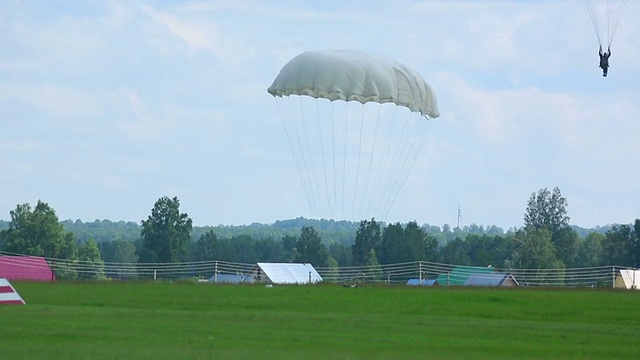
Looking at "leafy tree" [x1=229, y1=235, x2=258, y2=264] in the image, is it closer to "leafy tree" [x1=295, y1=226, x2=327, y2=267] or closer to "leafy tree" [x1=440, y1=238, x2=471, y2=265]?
"leafy tree" [x1=440, y1=238, x2=471, y2=265]

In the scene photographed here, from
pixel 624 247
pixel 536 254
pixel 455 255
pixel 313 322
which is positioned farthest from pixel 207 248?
pixel 313 322

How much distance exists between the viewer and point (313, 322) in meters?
23.1

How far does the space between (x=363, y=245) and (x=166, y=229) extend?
16.9 metres

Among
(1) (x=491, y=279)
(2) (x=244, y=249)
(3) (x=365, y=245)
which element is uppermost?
(2) (x=244, y=249)

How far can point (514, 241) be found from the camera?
115125 mm

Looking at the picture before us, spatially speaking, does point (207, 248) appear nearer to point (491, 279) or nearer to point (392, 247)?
point (392, 247)

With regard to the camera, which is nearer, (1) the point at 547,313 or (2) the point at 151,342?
(2) the point at 151,342

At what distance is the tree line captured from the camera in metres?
88.0

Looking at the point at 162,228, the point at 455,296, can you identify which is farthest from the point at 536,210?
the point at 455,296

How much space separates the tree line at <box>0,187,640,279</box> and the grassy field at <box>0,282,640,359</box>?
40.6 m

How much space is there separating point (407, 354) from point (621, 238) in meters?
90.6

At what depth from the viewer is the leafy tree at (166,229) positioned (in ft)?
320

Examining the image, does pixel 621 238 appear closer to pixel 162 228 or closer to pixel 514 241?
pixel 514 241

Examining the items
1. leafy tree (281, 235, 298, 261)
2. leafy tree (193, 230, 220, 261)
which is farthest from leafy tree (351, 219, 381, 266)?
leafy tree (281, 235, 298, 261)
